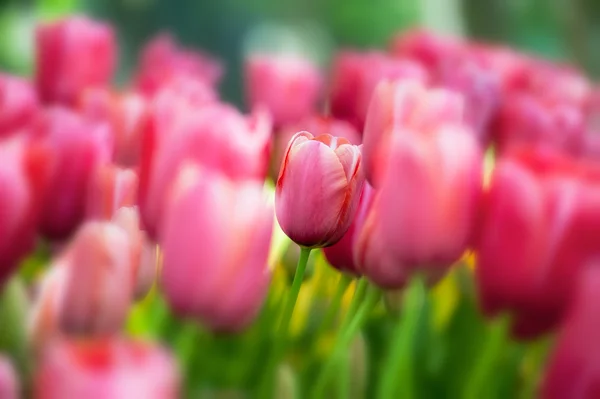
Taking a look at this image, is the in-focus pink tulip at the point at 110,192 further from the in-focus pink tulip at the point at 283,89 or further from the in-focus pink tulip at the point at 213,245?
the in-focus pink tulip at the point at 283,89

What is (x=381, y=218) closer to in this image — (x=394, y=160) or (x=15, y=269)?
(x=394, y=160)

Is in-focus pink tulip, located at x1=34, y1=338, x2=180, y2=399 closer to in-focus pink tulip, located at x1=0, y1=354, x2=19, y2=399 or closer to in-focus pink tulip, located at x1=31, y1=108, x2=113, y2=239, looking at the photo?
in-focus pink tulip, located at x1=0, y1=354, x2=19, y2=399

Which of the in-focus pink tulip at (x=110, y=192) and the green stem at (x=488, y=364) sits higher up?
the in-focus pink tulip at (x=110, y=192)

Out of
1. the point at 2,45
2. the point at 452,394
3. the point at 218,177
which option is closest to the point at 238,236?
the point at 218,177

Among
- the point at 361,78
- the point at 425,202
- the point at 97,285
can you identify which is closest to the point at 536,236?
the point at 425,202

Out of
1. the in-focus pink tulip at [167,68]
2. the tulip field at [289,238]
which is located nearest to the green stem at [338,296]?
the tulip field at [289,238]

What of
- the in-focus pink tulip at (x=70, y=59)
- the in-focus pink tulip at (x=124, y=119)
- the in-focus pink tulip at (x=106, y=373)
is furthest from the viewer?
the in-focus pink tulip at (x=70, y=59)

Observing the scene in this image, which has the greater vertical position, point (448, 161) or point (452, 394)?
point (448, 161)
